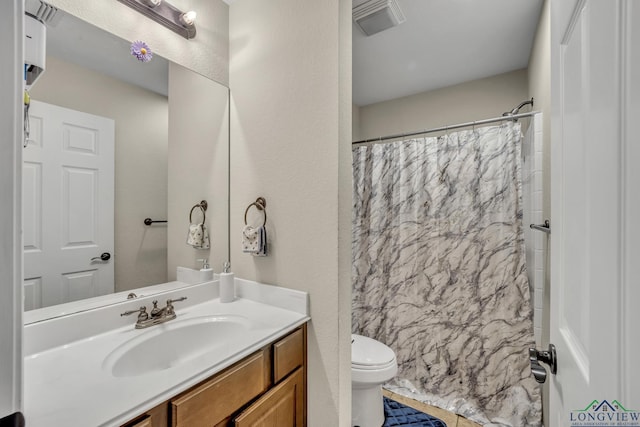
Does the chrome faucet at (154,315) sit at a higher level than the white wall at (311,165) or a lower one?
lower

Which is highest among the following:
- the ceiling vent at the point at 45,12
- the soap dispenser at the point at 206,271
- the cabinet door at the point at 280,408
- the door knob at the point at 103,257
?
the ceiling vent at the point at 45,12

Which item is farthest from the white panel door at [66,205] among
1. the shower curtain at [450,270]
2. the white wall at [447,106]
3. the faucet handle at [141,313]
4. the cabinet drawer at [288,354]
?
the white wall at [447,106]

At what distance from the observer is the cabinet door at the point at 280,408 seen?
3.20ft

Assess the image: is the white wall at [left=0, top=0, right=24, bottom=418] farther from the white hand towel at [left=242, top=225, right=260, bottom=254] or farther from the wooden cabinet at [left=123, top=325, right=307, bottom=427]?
the white hand towel at [left=242, top=225, right=260, bottom=254]

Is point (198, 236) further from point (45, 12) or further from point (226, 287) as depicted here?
point (45, 12)

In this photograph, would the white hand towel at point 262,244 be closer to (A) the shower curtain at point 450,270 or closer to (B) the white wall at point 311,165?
(B) the white wall at point 311,165

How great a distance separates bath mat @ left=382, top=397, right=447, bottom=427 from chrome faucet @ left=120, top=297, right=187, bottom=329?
1.44 meters

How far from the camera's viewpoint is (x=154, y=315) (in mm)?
1219

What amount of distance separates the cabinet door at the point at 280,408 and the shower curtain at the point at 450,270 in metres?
1.16

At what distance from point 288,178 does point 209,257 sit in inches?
24.9

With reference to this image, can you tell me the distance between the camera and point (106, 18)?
3.76ft

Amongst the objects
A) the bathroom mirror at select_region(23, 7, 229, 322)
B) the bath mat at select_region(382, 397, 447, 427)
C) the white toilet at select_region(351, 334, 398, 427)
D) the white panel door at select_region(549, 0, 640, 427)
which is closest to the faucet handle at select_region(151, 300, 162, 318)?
the bathroom mirror at select_region(23, 7, 229, 322)

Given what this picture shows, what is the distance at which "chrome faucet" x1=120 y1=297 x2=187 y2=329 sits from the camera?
45.7 inches

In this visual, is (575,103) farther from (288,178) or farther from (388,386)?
(388,386)
